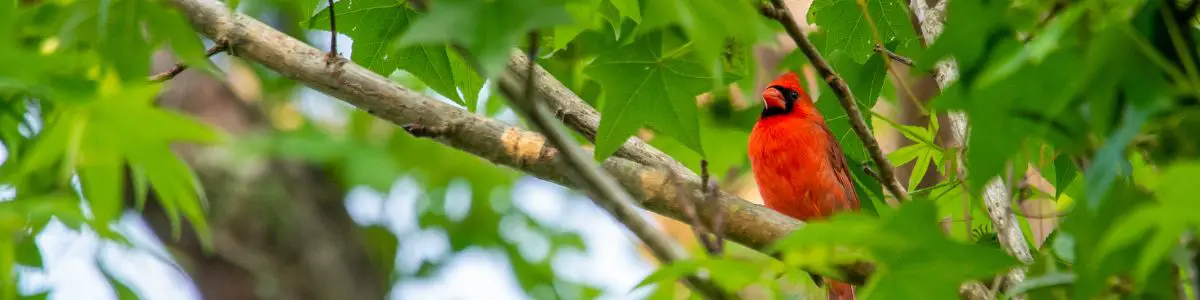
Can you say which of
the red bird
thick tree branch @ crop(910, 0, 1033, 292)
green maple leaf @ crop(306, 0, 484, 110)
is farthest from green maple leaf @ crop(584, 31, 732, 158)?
the red bird

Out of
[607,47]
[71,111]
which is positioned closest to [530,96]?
[607,47]

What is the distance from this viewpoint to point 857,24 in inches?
99.0

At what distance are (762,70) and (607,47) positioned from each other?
3152mm

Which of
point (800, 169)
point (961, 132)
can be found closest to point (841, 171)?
point (800, 169)

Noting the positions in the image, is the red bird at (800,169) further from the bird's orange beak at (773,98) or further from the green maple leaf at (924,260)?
the green maple leaf at (924,260)

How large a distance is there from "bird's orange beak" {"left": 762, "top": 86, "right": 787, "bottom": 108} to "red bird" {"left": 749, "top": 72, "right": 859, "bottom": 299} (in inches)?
5.7

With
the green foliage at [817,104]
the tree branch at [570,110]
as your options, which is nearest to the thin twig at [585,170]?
the green foliage at [817,104]

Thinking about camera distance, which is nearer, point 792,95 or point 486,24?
point 486,24

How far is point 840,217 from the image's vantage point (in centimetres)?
137

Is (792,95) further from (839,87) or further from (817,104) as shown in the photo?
(839,87)

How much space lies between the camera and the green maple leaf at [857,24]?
8.23 ft

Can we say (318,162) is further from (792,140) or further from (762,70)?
(792,140)

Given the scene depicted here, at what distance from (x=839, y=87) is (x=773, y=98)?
74.8 inches

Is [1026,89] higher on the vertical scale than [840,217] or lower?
higher
